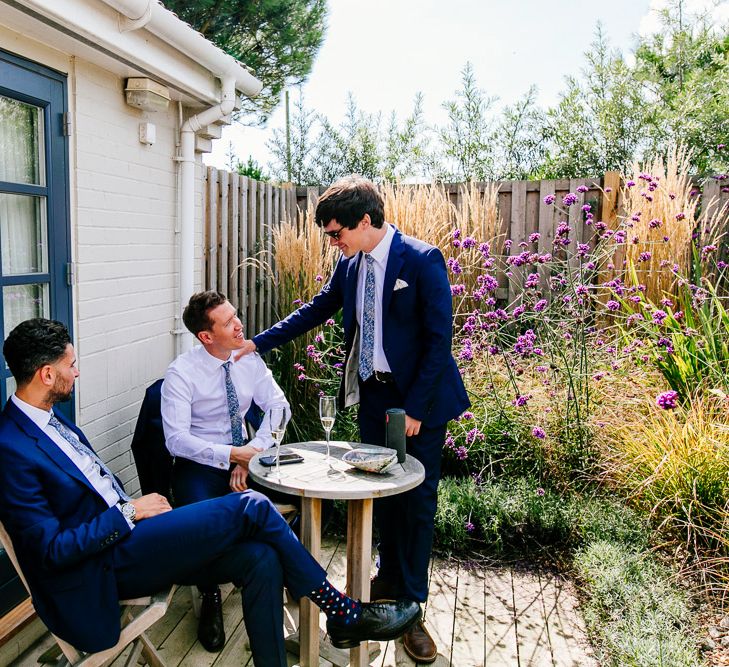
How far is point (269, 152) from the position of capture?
1075 centimetres

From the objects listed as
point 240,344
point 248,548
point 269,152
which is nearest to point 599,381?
point 240,344

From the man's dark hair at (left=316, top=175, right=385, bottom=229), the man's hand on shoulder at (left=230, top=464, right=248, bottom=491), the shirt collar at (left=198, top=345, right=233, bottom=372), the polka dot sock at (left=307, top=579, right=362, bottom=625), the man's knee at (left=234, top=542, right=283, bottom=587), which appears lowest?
the polka dot sock at (left=307, top=579, right=362, bottom=625)

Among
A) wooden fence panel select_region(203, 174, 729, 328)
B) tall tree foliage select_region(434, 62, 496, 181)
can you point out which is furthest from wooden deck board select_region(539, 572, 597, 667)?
tall tree foliage select_region(434, 62, 496, 181)

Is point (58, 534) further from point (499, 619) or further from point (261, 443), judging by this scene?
point (499, 619)

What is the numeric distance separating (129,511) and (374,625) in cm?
92

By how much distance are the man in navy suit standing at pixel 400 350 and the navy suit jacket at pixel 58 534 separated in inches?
46.0

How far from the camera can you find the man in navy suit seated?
194cm

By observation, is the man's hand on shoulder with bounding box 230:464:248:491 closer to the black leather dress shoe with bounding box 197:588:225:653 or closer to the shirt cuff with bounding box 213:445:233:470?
the shirt cuff with bounding box 213:445:233:470

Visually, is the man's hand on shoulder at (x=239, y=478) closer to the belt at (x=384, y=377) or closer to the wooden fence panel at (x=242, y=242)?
the belt at (x=384, y=377)

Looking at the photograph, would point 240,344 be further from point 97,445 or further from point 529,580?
point 529,580

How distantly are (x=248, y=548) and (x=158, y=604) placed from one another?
317 millimetres

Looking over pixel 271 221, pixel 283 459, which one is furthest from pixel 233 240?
pixel 283 459

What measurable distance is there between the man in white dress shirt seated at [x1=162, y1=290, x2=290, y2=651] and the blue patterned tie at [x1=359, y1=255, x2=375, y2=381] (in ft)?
1.87

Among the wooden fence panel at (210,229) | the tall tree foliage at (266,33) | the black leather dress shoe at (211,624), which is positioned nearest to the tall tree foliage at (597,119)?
the tall tree foliage at (266,33)
